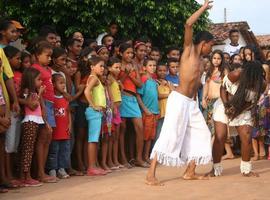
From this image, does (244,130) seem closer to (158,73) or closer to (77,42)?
(158,73)

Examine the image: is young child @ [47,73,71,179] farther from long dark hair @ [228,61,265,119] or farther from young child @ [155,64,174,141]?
long dark hair @ [228,61,265,119]

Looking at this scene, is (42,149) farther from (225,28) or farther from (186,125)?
(225,28)

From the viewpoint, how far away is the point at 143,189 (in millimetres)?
5559

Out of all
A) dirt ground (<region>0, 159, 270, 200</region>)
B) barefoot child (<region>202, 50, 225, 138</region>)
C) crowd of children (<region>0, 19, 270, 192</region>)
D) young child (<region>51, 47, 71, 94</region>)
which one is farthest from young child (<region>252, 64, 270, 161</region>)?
young child (<region>51, 47, 71, 94</region>)

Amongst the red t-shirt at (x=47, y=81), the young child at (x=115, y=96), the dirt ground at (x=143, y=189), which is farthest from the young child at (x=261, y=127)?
the red t-shirt at (x=47, y=81)

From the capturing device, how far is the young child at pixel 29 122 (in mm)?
5824

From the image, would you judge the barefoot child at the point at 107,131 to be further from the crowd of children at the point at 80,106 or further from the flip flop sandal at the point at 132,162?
the flip flop sandal at the point at 132,162

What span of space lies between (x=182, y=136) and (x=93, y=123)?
134 cm

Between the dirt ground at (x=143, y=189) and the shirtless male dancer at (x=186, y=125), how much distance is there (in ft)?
1.03

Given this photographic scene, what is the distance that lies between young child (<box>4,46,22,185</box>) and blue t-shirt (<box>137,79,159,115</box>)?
233 centimetres

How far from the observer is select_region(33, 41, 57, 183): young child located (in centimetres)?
604

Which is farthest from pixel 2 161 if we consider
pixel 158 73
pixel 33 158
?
pixel 158 73

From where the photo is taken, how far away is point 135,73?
7.70m

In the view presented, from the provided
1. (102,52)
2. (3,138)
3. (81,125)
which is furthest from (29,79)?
(102,52)
